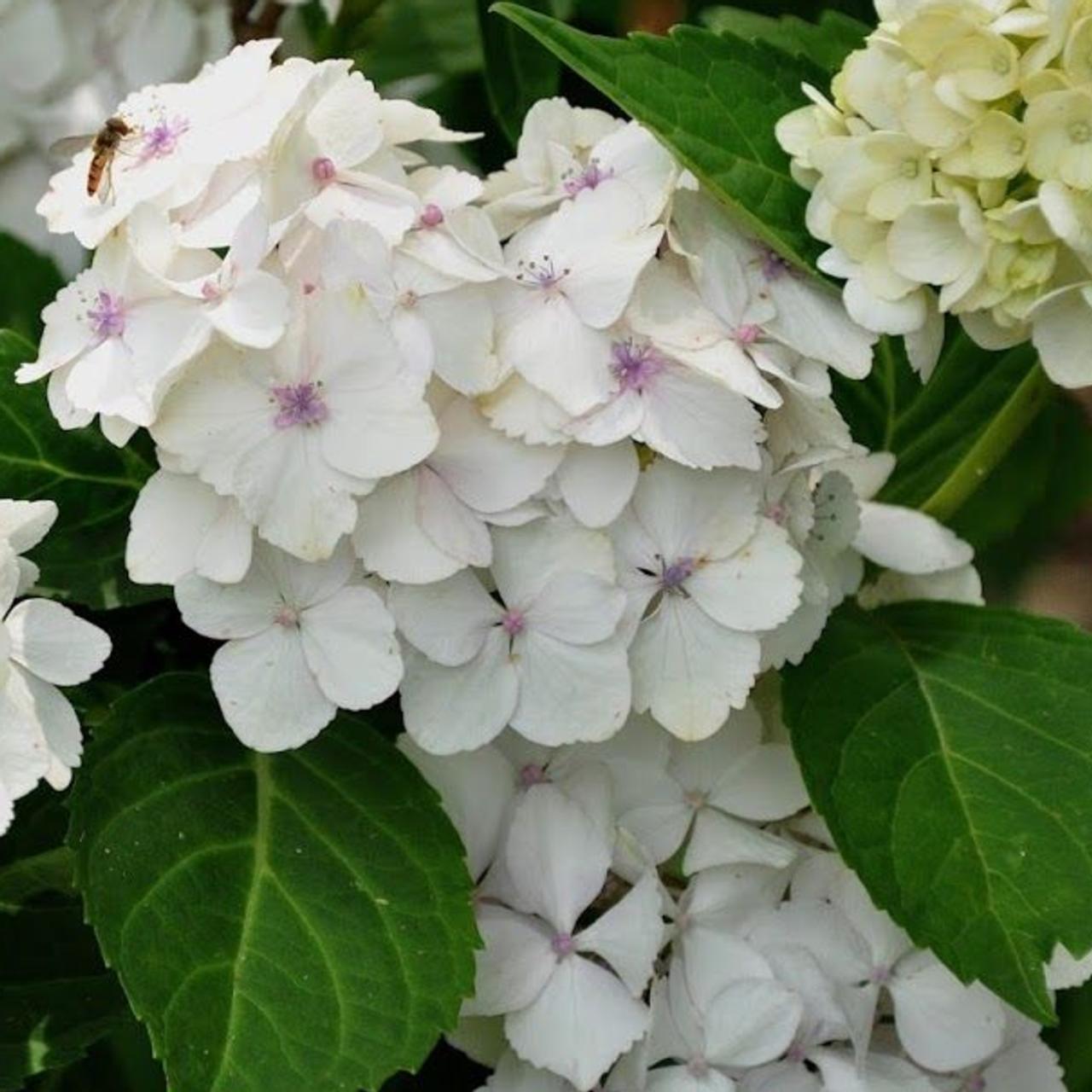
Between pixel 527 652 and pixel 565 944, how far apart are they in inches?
3.9

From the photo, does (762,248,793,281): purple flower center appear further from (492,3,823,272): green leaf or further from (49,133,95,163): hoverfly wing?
(49,133,95,163): hoverfly wing

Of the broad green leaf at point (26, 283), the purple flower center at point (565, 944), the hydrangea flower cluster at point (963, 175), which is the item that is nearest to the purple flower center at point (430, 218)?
the hydrangea flower cluster at point (963, 175)

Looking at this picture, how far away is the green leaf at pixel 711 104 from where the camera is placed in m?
0.63

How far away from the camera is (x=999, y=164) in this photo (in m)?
0.62

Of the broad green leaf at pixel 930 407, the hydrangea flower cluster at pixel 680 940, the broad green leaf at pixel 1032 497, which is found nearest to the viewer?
the hydrangea flower cluster at pixel 680 940

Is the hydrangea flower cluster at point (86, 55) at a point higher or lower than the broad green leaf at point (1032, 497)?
higher

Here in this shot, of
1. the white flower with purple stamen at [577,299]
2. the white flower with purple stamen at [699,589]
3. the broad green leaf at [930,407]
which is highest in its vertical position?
the white flower with purple stamen at [577,299]

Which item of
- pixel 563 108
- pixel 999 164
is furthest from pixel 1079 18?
pixel 563 108

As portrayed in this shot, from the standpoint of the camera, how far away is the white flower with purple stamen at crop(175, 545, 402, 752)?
618mm

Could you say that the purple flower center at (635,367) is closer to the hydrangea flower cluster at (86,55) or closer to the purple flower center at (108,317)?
the purple flower center at (108,317)

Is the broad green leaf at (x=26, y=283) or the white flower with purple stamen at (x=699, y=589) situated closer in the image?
the white flower with purple stamen at (x=699, y=589)

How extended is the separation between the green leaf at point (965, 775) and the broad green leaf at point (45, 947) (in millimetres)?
238

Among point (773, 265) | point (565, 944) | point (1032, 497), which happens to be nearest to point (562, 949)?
point (565, 944)

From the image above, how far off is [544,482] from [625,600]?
4 cm
